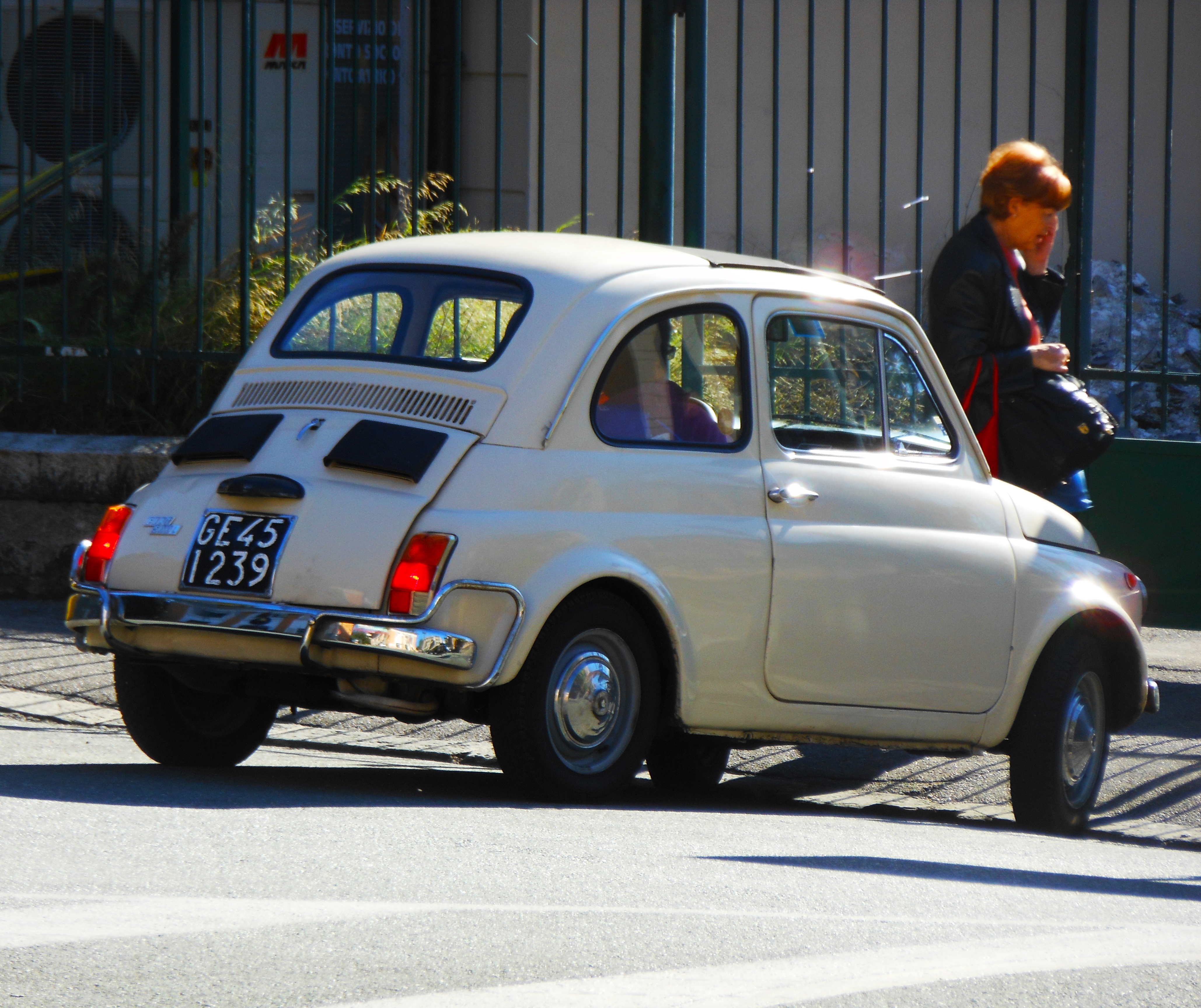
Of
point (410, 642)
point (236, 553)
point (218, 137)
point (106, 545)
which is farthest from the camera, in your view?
point (218, 137)

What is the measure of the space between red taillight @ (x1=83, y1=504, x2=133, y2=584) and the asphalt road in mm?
597

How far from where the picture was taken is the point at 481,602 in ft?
16.7

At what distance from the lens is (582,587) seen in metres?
5.34

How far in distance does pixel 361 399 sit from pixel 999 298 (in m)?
2.54

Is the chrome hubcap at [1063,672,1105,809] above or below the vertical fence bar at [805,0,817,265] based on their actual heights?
below

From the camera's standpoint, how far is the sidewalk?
6.80 meters

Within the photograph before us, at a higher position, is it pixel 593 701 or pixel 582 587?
pixel 582 587

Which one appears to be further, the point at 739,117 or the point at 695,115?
the point at 695,115

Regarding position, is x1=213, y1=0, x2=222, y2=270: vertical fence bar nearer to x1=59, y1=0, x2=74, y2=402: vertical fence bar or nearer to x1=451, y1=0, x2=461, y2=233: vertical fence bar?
x1=59, y1=0, x2=74, y2=402: vertical fence bar

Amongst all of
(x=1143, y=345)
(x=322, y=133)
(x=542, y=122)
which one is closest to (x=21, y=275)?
(x=322, y=133)

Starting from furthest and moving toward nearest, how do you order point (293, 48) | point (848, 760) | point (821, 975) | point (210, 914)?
point (293, 48), point (848, 760), point (210, 914), point (821, 975)

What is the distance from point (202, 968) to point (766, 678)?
2633 millimetres

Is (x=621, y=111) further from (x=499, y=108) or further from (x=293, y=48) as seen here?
(x=293, y=48)

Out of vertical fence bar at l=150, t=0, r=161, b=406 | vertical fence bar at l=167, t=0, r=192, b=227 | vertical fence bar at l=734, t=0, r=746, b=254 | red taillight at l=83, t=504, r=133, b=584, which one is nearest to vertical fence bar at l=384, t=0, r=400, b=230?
vertical fence bar at l=150, t=0, r=161, b=406
